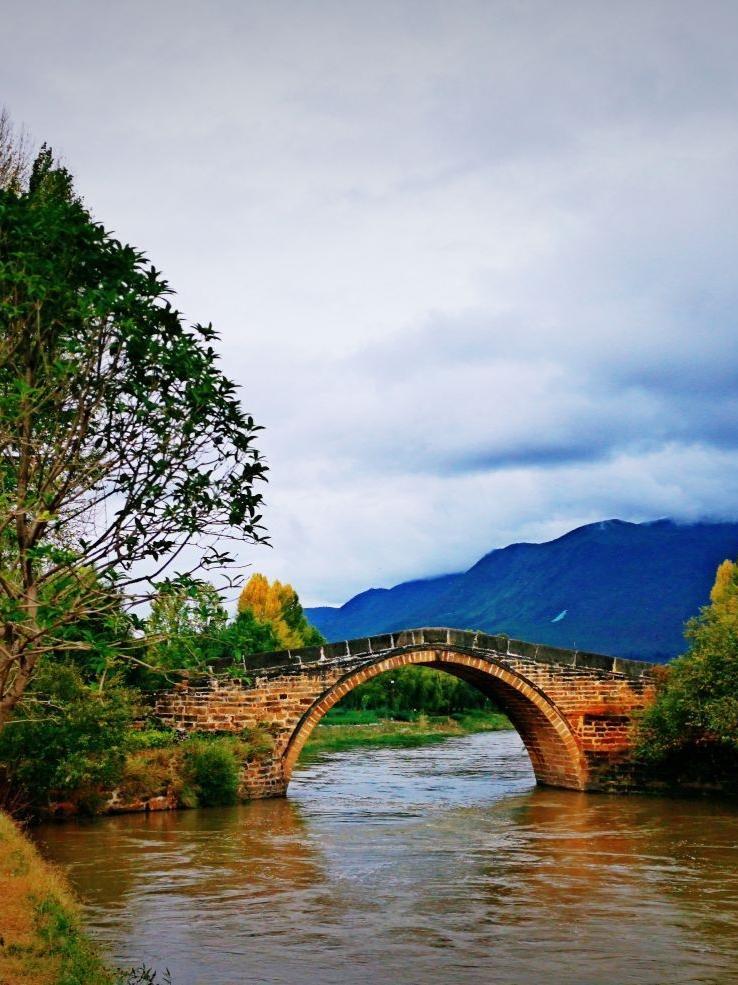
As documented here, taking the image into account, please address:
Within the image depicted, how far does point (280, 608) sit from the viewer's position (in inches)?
2379

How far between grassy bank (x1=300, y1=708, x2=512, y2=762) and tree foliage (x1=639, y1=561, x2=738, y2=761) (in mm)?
15263

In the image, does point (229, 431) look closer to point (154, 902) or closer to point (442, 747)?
point (154, 902)

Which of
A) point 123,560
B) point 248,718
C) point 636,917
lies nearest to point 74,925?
point 123,560

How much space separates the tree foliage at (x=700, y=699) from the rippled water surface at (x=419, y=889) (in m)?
1.52

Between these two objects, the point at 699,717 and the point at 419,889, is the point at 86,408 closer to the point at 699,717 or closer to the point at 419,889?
the point at 419,889

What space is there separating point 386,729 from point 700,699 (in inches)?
1058

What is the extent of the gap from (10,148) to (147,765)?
15990 millimetres

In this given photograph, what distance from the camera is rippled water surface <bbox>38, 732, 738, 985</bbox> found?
38.3 feet

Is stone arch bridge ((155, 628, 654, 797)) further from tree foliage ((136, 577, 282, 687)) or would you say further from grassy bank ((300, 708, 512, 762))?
tree foliage ((136, 577, 282, 687))

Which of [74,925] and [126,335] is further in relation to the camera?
[74,925]

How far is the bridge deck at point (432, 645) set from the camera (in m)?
25.2

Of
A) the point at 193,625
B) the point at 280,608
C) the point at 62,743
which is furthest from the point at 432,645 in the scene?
the point at 280,608

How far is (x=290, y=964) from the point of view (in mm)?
11570

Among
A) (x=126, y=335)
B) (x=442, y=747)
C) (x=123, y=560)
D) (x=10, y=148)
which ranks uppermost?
(x=10, y=148)
